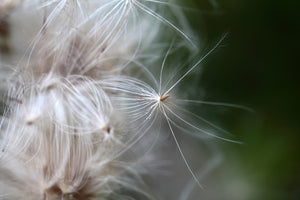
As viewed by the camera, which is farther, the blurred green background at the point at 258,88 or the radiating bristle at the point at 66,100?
the blurred green background at the point at 258,88

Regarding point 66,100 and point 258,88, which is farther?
point 258,88

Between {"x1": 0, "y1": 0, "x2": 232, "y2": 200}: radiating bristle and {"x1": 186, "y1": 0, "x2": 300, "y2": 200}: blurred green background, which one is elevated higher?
{"x1": 186, "y1": 0, "x2": 300, "y2": 200}: blurred green background

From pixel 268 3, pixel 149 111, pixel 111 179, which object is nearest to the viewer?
pixel 149 111

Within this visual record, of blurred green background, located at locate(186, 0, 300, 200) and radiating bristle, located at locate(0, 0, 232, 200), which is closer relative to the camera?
radiating bristle, located at locate(0, 0, 232, 200)


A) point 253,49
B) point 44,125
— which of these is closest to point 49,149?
point 44,125

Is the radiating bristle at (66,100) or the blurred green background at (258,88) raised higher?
the blurred green background at (258,88)

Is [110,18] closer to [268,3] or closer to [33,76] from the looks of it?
[33,76]

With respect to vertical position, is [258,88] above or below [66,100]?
above

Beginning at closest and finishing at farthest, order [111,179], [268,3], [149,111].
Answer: [149,111], [111,179], [268,3]
